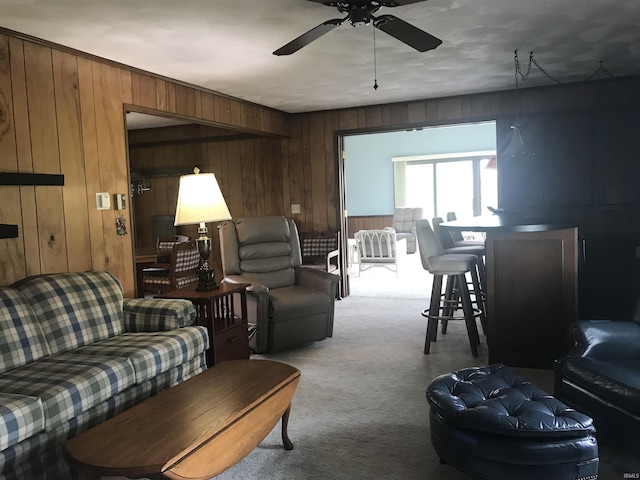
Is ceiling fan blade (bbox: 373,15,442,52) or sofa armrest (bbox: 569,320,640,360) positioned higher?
ceiling fan blade (bbox: 373,15,442,52)

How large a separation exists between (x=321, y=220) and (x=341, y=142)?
39.8 inches

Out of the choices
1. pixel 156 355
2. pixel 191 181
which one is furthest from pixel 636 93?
pixel 156 355

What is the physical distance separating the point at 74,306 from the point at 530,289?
9.65 ft

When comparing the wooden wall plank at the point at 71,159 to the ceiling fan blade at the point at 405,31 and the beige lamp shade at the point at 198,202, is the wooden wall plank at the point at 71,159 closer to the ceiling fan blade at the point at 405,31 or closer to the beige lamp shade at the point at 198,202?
the beige lamp shade at the point at 198,202

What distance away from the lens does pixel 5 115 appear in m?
3.08

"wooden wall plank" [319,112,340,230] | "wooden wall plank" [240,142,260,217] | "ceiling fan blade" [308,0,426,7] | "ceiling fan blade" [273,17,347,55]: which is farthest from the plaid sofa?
"wooden wall plank" [240,142,260,217]

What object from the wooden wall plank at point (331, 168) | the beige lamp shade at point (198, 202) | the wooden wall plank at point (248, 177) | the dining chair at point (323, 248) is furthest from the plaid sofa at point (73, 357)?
the wooden wall plank at point (248, 177)

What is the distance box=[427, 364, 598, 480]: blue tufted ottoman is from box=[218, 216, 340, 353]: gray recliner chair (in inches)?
81.4

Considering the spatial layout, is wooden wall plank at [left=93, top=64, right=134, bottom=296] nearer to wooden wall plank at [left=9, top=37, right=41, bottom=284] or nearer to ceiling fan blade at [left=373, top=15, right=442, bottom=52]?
wooden wall plank at [left=9, top=37, right=41, bottom=284]

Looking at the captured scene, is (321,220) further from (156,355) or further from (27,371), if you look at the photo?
(27,371)

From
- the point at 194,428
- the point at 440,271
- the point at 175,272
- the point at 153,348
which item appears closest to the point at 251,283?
the point at 153,348

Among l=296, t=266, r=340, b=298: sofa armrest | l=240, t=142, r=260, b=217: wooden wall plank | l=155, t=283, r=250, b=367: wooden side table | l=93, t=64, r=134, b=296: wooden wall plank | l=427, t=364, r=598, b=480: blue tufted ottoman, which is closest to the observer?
l=427, t=364, r=598, b=480: blue tufted ottoman

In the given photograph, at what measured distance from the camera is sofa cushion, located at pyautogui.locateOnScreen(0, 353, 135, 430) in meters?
2.23

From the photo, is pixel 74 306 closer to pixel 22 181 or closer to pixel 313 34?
pixel 22 181
